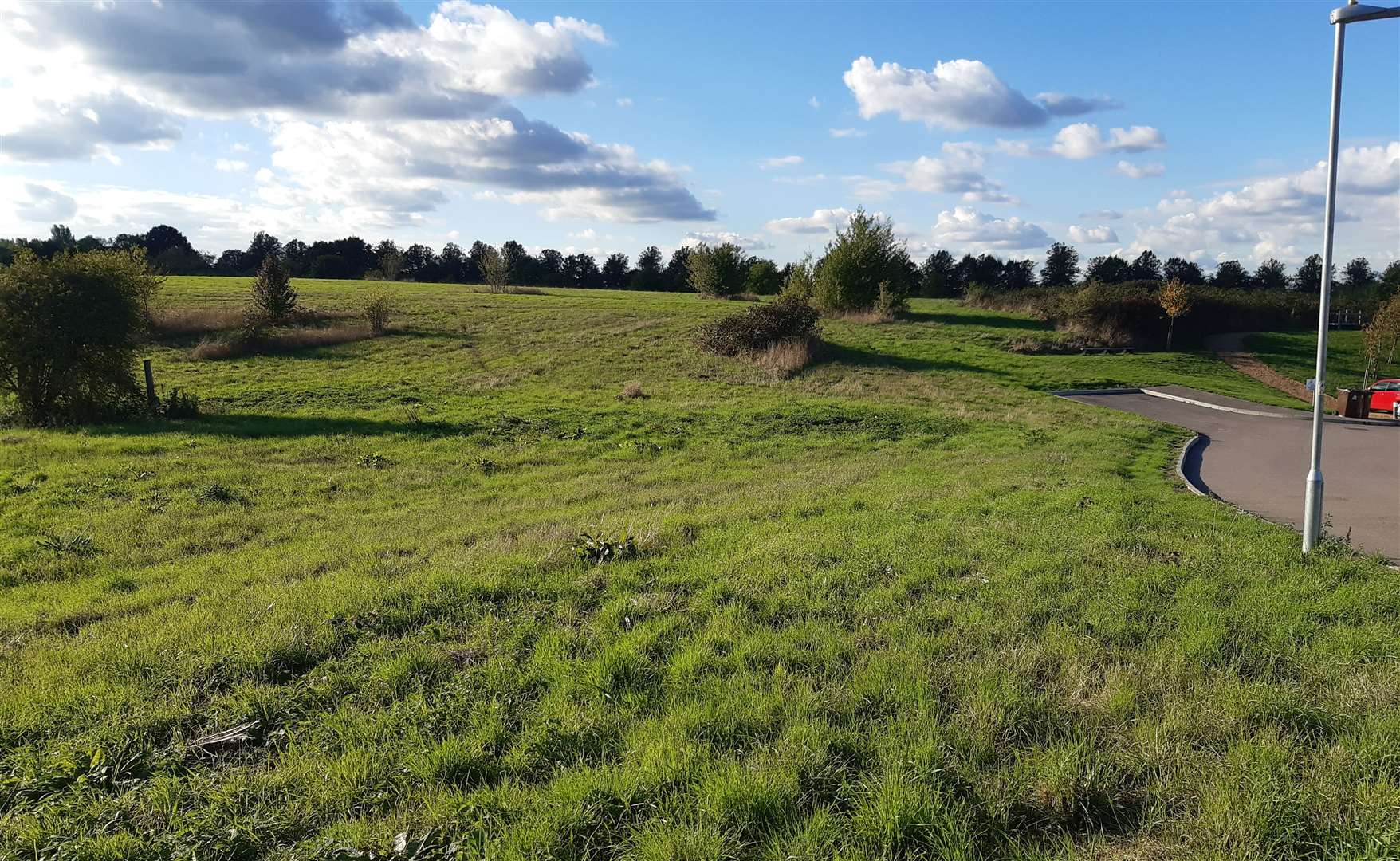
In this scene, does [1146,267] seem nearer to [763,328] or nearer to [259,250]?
[763,328]

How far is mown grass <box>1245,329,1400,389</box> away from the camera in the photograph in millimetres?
35062

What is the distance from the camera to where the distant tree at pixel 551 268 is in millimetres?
93144

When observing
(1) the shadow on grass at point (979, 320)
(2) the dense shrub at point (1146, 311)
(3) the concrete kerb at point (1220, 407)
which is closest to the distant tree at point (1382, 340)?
(2) the dense shrub at point (1146, 311)

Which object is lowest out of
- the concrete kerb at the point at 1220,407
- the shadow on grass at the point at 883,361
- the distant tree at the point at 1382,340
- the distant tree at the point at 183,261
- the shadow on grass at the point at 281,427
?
the shadow on grass at the point at 281,427

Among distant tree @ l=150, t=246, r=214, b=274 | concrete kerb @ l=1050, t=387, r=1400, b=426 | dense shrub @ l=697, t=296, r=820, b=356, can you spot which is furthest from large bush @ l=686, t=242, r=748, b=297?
distant tree @ l=150, t=246, r=214, b=274

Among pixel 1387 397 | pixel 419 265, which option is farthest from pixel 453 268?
pixel 1387 397

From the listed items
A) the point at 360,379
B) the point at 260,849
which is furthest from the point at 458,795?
the point at 360,379

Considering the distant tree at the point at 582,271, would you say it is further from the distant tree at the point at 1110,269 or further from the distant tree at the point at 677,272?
the distant tree at the point at 1110,269

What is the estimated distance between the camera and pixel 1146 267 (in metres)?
87.1

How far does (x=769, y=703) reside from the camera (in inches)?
176

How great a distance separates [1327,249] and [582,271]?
3733 inches

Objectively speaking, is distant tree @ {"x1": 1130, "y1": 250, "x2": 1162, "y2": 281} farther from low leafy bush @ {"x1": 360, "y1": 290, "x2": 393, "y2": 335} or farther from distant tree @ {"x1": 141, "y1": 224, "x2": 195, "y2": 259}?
distant tree @ {"x1": 141, "y1": 224, "x2": 195, "y2": 259}

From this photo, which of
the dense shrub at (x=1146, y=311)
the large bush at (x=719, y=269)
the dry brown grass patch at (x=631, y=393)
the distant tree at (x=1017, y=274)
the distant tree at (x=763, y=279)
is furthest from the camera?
the distant tree at (x=1017, y=274)

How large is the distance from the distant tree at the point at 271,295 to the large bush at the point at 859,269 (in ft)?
86.9
